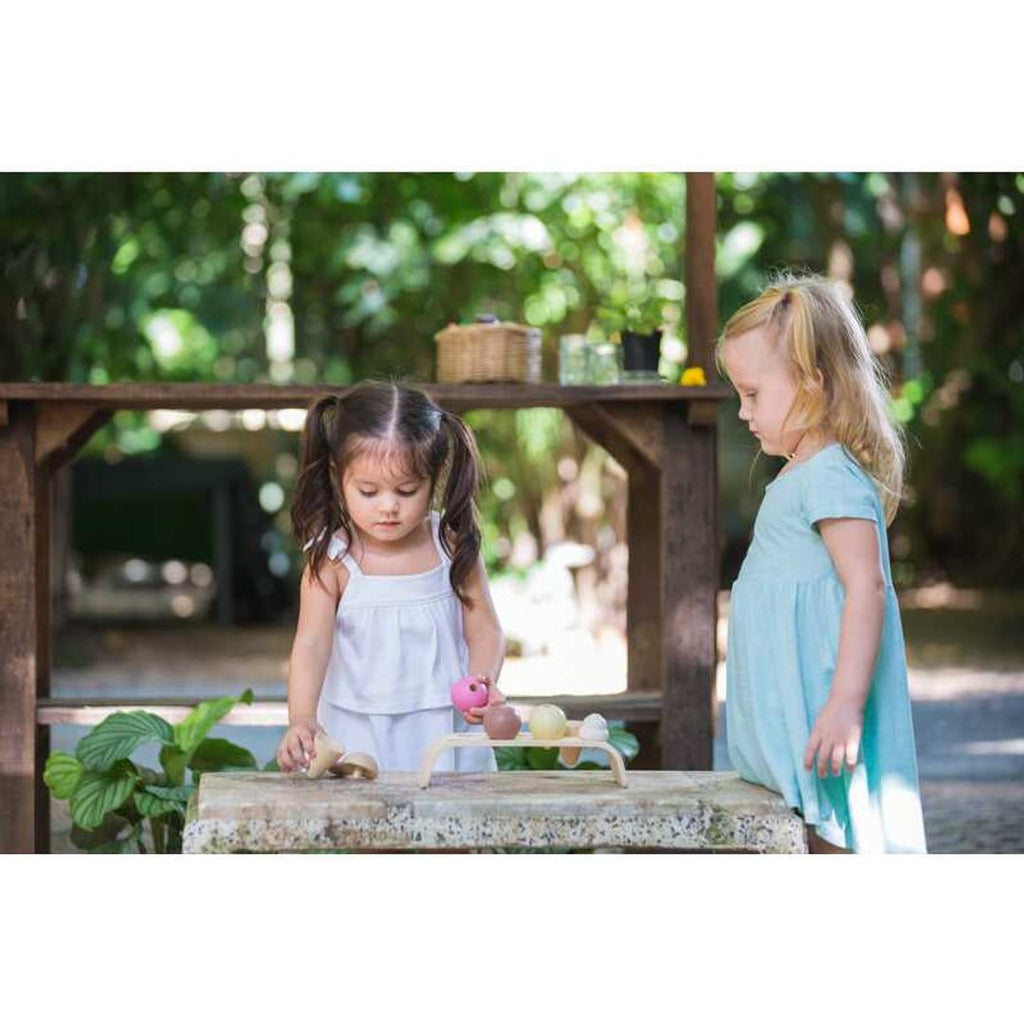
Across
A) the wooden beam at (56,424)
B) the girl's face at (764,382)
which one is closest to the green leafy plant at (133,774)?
the wooden beam at (56,424)

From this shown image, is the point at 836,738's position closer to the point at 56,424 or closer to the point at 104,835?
the point at 104,835

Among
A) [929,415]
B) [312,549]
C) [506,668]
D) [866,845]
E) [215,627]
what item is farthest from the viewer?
[929,415]

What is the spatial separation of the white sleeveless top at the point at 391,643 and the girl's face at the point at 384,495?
17 centimetres

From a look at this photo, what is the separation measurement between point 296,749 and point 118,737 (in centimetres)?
167

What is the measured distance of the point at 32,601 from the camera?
5.28m

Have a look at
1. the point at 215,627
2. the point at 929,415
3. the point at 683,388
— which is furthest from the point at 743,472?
the point at 683,388

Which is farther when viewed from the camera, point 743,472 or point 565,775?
point 743,472

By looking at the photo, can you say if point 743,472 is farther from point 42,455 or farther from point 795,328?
point 795,328

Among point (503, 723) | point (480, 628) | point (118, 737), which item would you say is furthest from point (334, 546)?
point (118, 737)

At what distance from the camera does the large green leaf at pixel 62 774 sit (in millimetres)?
4930

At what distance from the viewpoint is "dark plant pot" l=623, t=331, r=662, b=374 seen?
5.61 meters

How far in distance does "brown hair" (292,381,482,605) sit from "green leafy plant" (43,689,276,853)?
53.7 inches
